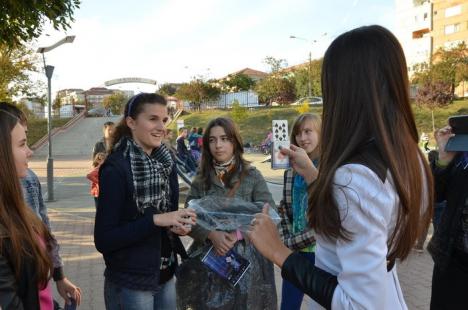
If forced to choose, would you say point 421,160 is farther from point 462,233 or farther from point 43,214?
point 43,214

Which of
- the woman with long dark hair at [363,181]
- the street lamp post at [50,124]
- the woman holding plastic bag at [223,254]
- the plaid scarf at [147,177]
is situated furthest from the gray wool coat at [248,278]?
the street lamp post at [50,124]

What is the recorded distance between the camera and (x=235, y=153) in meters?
3.23

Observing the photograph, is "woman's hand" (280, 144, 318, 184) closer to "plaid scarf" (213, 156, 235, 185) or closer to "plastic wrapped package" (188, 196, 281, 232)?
"plastic wrapped package" (188, 196, 281, 232)

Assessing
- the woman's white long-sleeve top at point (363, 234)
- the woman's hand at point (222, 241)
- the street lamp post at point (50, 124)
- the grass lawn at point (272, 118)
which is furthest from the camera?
the grass lawn at point (272, 118)

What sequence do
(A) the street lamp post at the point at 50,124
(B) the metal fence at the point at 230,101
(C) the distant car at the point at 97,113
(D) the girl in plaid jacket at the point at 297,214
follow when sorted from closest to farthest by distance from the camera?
1. (D) the girl in plaid jacket at the point at 297,214
2. (A) the street lamp post at the point at 50,124
3. (C) the distant car at the point at 97,113
4. (B) the metal fence at the point at 230,101

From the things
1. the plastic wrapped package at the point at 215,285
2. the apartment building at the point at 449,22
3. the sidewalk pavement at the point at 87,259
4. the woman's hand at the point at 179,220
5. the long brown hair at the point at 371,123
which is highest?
the apartment building at the point at 449,22

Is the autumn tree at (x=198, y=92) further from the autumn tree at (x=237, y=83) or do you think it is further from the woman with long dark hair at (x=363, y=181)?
the woman with long dark hair at (x=363, y=181)

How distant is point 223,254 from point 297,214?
833 millimetres

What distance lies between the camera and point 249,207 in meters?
2.59

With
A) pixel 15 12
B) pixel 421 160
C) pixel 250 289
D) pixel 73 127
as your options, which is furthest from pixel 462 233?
pixel 73 127

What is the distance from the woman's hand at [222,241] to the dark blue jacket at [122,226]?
0.46 metres

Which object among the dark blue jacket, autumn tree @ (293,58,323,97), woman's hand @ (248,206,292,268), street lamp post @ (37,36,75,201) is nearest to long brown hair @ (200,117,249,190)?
the dark blue jacket

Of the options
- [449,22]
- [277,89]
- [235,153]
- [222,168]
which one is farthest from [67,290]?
[449,22]

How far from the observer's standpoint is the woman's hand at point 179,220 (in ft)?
6.82
